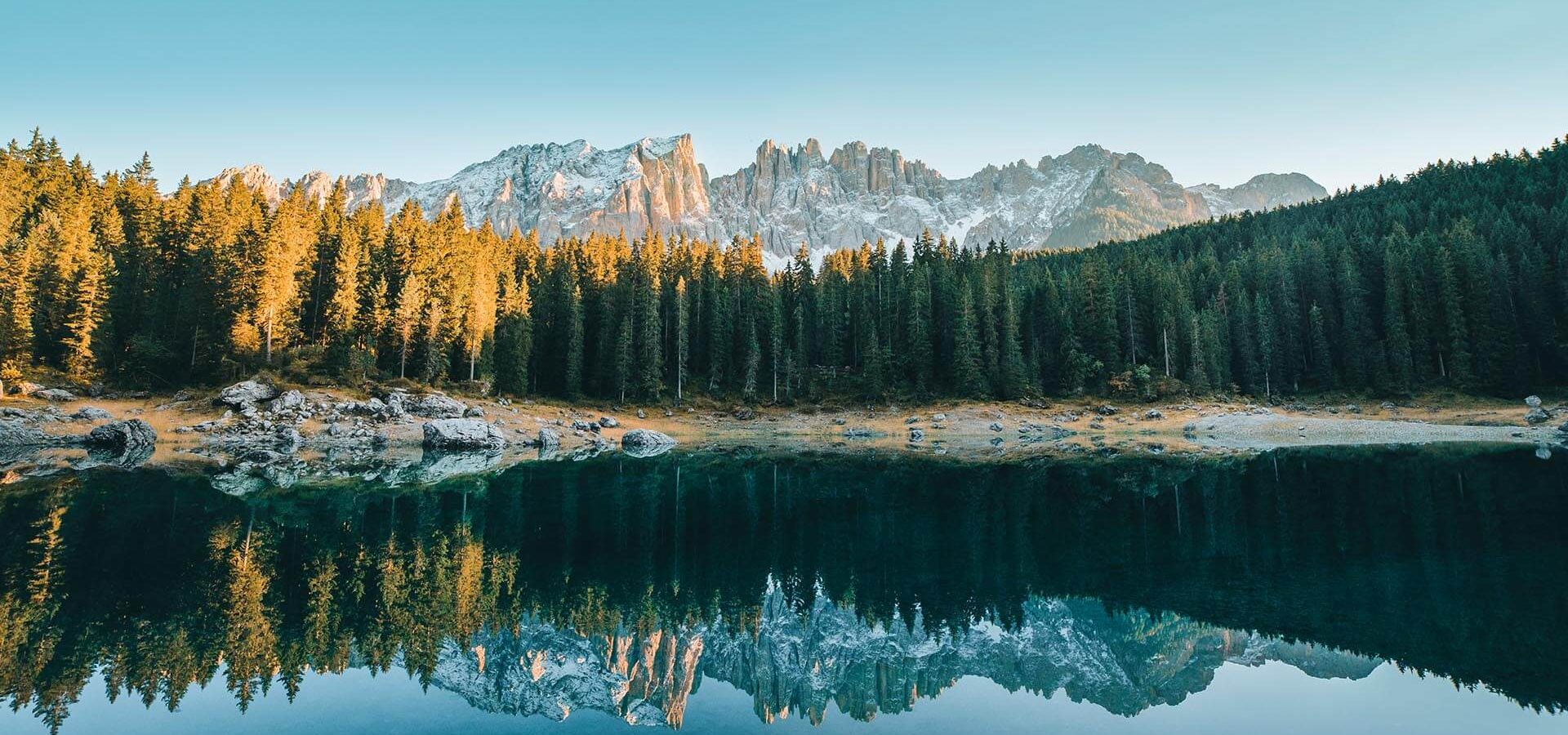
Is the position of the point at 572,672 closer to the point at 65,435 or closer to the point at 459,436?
the point at 459,436

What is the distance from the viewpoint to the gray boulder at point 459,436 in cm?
5400

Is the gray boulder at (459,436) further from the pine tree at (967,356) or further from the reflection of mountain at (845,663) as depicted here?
the pine tree at (967,356)

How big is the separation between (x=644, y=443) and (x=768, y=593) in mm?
44364

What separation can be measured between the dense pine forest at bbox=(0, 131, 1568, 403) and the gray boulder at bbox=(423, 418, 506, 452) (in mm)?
11767

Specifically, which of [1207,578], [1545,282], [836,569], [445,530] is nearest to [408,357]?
[445,530]

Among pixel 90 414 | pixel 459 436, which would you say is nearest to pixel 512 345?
pixel 459 436

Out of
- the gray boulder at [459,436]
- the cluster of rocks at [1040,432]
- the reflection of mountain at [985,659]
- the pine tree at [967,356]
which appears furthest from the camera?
the pine tree at [967,356]

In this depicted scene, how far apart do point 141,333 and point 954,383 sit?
80.5m

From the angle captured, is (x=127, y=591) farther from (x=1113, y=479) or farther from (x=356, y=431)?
(x=356, y=431)

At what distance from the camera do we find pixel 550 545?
21984mm

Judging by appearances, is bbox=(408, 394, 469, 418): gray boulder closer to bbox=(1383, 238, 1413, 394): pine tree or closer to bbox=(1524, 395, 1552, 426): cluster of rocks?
bbox=(1524, 395, 1552, 426): cluster of rocks

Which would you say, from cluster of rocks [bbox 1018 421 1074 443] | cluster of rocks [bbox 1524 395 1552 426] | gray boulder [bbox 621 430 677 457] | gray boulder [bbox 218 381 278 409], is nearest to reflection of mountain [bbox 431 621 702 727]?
gray boulder [bbox 621 430 677 457]

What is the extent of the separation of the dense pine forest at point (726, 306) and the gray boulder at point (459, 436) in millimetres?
11767

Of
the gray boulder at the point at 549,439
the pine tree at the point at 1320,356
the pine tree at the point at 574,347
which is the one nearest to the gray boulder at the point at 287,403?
the gray boulder at the point at 549,439
